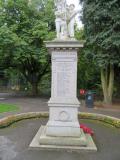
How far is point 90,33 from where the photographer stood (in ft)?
54.6

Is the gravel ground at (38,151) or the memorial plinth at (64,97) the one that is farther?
the memorial plinth at (64,97)

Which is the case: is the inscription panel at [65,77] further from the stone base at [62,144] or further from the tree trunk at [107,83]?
the tree trunk at [107,83]

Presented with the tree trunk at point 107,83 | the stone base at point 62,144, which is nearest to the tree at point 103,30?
the tree trunk at point 107,83

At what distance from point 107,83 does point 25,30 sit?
27.2ft

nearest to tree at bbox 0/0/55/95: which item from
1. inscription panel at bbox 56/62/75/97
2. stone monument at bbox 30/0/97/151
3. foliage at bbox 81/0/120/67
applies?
foliage at bbox 81/0/120/67

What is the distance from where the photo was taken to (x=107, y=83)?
1809 centimetres

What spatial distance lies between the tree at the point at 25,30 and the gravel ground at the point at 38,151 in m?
9.42

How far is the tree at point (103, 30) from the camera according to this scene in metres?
15.0

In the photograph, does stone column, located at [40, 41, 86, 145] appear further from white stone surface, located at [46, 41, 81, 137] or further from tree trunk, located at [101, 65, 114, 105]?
tree trunk, located at [101, 65, 114, 105]

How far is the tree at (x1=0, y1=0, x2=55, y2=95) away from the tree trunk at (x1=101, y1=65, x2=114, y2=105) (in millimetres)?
5004

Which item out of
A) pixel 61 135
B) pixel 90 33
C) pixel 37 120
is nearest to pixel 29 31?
pixel 90 33

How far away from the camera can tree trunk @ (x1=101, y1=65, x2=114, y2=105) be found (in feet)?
57.5

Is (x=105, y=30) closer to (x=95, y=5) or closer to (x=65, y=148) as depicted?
(x=95, y=5)

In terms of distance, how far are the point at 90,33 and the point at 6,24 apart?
744 cm
